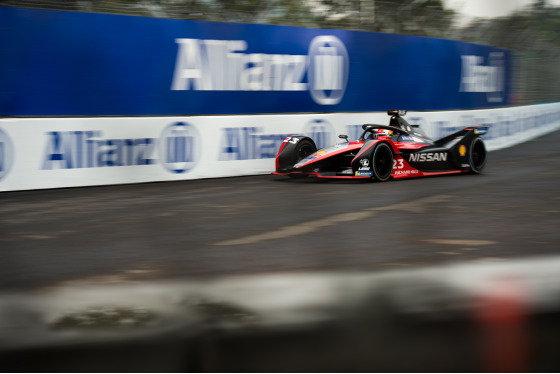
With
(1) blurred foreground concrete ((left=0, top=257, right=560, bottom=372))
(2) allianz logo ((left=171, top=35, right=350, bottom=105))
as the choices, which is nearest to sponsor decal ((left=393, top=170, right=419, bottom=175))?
(2) allianz logo ((left=171, top=35, right=350, bottom=105))

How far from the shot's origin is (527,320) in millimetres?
3498

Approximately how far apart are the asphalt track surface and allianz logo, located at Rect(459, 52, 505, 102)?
825cm

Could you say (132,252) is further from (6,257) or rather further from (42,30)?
(42,30)

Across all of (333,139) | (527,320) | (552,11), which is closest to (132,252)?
(527,320)

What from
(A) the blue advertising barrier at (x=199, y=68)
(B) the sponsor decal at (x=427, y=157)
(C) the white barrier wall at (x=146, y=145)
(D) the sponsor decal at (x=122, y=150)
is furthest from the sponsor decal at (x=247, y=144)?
(B) the sponsor decal at (x=427, y=157)

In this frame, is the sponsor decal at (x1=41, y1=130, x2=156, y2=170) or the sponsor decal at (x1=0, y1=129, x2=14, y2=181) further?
the sponsor decal at (x1=41, y1=130, x2=156, y2=170)

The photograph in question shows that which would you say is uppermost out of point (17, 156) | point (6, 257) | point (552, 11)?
point (552, 11)

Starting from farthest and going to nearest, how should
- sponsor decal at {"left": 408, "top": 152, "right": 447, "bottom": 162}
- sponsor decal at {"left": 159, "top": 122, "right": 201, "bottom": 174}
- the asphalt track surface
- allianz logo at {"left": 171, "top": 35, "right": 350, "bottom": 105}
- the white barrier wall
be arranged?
allianz logo at {"left": 171, "top": 35, "right": 350, "bottom": 105}
sponsor decal at {"left": 408, "top": 152, "right": 447, "bottom": 162}
sponsor decal at {"left": 159, "top": 122, "right": 201, "bottom": 174}
the white barrier wall
the asphalt track surface

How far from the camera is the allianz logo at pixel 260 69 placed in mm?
12438

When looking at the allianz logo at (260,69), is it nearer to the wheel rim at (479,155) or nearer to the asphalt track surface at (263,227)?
the asphalt track surface at (263,227)

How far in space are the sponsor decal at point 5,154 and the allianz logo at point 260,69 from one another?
3.09 meters

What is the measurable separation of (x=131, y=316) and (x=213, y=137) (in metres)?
8.88

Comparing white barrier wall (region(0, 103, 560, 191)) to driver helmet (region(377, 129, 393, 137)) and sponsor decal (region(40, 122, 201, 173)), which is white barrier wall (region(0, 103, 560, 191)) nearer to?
sponsor decal (region(40, 122, 201, 173))

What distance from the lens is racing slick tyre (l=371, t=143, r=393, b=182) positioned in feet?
36.8
